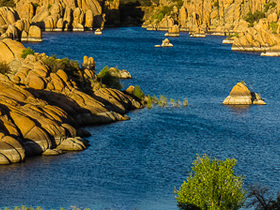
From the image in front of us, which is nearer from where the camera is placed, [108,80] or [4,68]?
[4,68]

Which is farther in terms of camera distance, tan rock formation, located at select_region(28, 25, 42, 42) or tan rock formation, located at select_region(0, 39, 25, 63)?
tan rock formation, located at select_region(28, 25, 42, 42)

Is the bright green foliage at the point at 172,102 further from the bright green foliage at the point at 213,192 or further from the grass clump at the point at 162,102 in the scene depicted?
the bright green foliage at the point at 213,192

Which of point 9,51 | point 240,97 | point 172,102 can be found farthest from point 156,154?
point 9,51

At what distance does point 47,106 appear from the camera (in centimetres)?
6397

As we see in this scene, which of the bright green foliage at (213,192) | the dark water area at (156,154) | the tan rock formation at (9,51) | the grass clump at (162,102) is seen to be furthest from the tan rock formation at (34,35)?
the bright green foliage at (213,192)

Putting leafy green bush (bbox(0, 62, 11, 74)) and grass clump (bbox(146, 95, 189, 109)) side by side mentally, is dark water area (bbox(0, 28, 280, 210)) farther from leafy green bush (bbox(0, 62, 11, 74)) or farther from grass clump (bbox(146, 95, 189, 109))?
leafy green bush (bbox(0, 62, 11, 74))

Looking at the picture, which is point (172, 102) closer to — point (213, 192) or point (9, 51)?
point (9, 51)

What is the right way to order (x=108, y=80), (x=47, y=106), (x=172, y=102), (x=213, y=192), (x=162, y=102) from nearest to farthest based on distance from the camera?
(x=213, y=192) < (x=47, y=106) < (x=162, y=102) < (x=172, y=102) < (x=108, y=80)

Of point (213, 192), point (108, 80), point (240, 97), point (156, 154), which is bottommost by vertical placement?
point (156, 154)

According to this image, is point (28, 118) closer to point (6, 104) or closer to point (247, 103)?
point (6, 104)

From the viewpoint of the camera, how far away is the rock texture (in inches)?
2239

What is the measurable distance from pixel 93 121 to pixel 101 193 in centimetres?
2345

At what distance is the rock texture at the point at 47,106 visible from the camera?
2239 inches

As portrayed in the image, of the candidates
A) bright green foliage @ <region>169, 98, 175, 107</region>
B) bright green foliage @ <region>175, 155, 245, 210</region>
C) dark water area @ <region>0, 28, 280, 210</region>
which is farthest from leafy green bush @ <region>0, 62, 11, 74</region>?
bright green foliage @ <region>175, 155, 245, 210</region>
